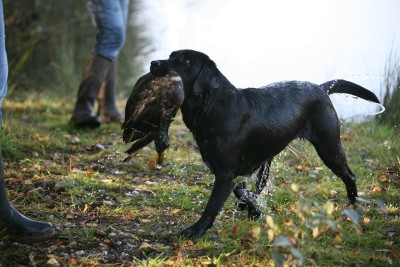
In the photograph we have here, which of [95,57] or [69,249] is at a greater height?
[95,57]

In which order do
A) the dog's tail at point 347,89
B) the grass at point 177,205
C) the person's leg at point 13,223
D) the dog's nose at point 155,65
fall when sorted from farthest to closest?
1. the dog's tail at point 347,89
2. the dog's nose at point 155,65
3. the person's leg at point 13,223
4. the grass at point 177,205

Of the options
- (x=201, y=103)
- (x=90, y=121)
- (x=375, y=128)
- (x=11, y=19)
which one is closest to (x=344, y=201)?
(x=201, y=103)

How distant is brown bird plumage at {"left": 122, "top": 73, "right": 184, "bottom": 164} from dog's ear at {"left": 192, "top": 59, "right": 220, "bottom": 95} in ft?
0.55

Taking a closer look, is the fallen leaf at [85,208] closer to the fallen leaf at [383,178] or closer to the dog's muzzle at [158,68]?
the dog's muzzle at [158,68]

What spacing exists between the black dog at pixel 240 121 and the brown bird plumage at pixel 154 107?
100 millimetres

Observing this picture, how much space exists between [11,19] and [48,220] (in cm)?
541

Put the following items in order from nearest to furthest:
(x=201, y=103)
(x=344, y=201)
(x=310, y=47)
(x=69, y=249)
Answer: (x=69, y=249) → (x=201, y=103) → (x=344, y=201) → (x=310, y=47)

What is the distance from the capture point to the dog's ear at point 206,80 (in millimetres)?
3379

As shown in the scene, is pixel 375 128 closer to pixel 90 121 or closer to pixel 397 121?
pixel 397 121

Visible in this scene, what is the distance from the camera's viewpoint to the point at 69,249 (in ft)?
10.4

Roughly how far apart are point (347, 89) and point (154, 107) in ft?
5.11

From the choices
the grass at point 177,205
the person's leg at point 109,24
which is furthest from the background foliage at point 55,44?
the person's leg at point 109,24

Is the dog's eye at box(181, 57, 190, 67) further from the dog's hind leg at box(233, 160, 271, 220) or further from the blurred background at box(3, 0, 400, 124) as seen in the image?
the blurred background at box(3, 0, 400, 124)

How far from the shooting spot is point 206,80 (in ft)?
11.1
